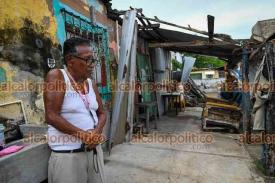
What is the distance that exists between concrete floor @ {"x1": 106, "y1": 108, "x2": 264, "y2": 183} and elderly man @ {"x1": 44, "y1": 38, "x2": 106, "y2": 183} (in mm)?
2149

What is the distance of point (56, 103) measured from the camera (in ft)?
5.74

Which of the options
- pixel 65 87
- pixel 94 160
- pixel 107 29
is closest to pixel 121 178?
pixel 94 160

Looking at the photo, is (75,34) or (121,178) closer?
(121,178)

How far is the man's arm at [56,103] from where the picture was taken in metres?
1.74

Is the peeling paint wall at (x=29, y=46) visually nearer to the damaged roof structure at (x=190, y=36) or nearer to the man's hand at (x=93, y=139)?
the man's hand at (x=93, y=139)

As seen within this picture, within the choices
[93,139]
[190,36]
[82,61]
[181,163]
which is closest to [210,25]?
[190,36]

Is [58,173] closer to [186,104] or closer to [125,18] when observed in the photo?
[125,18]

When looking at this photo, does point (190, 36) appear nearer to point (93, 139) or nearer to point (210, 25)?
point (210, 25)

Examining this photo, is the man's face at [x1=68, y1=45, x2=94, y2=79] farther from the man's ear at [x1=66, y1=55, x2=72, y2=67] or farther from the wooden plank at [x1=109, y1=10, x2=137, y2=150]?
the wooden plank at [x1=109, y1=10, x2=137, y2=150]

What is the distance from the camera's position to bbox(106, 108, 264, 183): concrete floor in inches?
156

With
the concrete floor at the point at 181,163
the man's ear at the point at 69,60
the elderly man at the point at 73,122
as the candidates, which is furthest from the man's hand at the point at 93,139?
the concrete floor at the point at 181,163

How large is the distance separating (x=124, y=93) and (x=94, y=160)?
3918 millimetres

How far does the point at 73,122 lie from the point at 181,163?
3.26 meters

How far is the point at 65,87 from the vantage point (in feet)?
5.93
